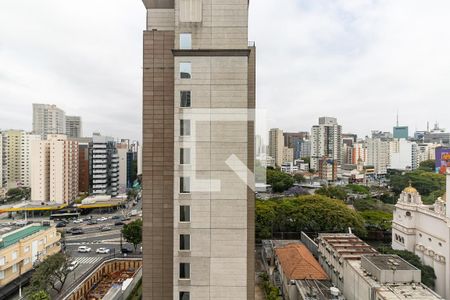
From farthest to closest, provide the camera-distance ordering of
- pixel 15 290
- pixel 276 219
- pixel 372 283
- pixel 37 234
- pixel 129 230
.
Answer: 1. pixel 276 219
2. pixel 129 230
3. pixel 37 234
4. pixel 15 290
5. pixel 372 283

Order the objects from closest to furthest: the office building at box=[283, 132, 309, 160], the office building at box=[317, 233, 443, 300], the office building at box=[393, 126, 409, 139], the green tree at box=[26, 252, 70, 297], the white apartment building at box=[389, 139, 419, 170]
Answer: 1. the office building at box=[317, 233, 443, 300]
2. the green tree at box=[26, 252, 70, 297]
3. the white apartment building at box=[389, 139, 419, 170]
4. the office building at box=[283, 132, 309, 160]
5. the office building at box=[393, 126, 409, 139]

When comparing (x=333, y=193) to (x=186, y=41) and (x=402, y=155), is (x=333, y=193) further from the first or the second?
(x=402, y=155)

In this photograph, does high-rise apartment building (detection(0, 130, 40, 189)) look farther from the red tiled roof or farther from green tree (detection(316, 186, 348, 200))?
the red tiled roof

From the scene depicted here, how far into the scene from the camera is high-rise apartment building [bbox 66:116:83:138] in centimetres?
5379

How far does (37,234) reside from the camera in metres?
12.6

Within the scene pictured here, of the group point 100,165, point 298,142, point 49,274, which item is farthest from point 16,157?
point 298,142

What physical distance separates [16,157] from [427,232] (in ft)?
135

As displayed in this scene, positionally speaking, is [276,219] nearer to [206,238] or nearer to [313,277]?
[313,277]

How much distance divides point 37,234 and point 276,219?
41.8ft

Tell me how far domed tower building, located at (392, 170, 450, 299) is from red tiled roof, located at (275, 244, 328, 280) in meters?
4.57

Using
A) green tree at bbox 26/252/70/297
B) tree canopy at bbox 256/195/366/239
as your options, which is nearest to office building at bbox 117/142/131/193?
tree canopy at bbox 256/195/366/239

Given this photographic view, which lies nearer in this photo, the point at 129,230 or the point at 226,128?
the point at 226,128

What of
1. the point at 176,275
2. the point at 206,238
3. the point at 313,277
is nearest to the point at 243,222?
Result: the point at 206,238

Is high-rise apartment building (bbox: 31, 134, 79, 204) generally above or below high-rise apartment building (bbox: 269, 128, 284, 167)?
below
